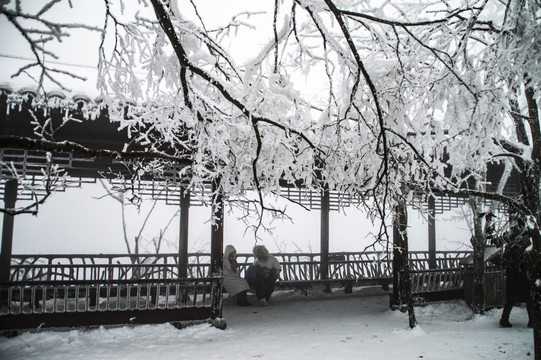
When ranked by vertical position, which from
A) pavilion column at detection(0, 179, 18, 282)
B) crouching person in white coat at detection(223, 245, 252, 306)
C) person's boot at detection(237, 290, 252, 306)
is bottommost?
person's boot at detection(237, 290, 252, 306)

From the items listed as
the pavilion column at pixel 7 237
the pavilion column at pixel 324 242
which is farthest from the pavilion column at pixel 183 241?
the pavilion column at pixel 324 242

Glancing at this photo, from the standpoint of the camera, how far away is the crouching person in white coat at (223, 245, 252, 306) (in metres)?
8.72

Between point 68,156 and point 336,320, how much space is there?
6.31 meters

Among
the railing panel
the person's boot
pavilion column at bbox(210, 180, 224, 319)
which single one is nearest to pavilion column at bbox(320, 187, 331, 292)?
the person's boot

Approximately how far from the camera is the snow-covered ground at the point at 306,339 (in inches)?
203

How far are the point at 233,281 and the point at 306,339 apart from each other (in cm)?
315

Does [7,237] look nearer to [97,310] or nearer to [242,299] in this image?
[97,310]

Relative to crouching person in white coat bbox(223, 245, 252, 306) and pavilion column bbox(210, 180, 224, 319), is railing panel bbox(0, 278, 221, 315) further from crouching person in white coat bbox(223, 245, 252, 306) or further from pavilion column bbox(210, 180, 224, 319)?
crouching person in white coat bbox(223, 245, 252, 306)

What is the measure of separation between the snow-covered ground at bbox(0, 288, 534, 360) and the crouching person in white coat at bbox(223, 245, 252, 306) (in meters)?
0.67

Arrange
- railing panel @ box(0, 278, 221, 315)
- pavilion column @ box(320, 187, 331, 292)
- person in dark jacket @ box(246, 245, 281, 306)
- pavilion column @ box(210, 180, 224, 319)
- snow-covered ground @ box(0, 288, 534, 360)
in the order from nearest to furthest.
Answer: snow-covered ground @ box(0, 288, 534, 360) < railing panel @ box(0, 278, 221, 315) < pavilion column @ box(210, 180, 224, 319) < person in dark jacket @ box(246, 245, 281, 306) < pavilion column @ box(320, 187, 331, 292)

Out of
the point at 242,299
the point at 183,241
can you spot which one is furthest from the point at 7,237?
the point at 242,299

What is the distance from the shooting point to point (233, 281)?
28.8 feet

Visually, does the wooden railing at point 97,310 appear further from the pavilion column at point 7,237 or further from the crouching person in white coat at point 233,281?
the crouching person in white coat at point 233,281

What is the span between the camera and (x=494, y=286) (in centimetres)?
800
